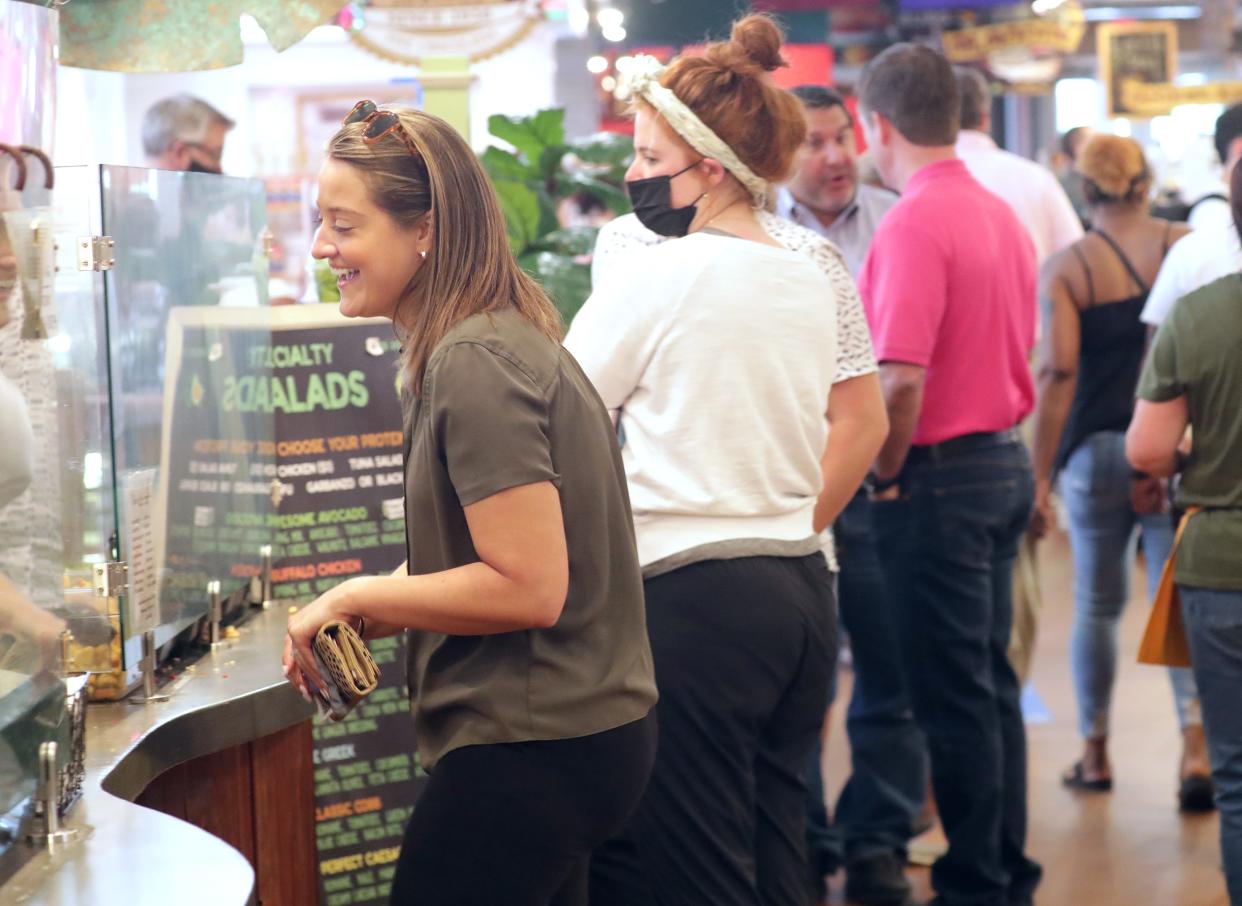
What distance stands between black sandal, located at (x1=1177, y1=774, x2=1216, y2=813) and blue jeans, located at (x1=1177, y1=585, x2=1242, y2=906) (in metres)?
1.49

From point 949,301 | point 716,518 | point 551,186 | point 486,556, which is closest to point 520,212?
point 551,186

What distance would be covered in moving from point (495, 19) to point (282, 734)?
4009mm

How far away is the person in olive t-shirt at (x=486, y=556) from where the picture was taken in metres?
1.67

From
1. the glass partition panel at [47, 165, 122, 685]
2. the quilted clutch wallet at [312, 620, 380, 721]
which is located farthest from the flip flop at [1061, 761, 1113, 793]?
the quilted clutch wallet at [312, 620, 380, 721]

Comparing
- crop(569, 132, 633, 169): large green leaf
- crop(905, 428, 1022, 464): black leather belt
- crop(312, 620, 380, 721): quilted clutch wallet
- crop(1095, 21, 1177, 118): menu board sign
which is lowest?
crop(312, 620, 380, 721): quilted clutch wallet

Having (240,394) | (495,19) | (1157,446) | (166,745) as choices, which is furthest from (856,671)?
(495,19)

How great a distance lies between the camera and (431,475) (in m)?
1.72

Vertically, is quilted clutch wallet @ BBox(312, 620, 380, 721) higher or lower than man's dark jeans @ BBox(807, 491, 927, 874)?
higher

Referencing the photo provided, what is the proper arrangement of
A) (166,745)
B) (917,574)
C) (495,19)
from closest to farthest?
1. (166,745)
2. (917,574)
3. (495,19)

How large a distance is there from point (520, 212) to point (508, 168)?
264 millimetres

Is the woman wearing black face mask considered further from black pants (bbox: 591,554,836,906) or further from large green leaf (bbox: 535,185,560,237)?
large green leaf (bbox: 535,185,560,237)

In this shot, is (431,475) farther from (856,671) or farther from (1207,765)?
(1207,765)

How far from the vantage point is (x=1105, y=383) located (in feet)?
14.7

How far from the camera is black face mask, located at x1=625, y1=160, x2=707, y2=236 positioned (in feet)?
8.24
